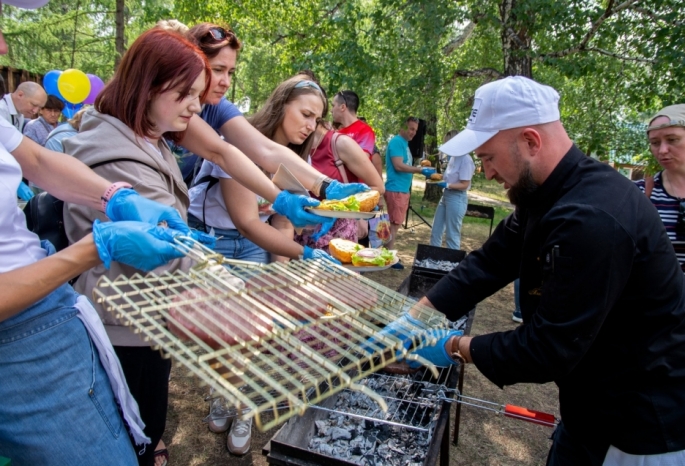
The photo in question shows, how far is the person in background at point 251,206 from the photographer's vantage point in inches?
108

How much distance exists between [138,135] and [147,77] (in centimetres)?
Result: 23

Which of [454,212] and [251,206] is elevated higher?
[251,206]

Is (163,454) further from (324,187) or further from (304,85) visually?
(304,85)

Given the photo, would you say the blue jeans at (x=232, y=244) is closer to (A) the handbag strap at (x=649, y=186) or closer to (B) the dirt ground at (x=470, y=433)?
(B) the dirt ground at (x=470, y=433)

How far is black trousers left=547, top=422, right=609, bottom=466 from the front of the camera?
5.87 feet

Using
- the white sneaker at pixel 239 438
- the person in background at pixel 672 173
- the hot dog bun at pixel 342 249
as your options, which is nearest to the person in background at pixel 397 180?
the hot dog bun at pixel 342 249

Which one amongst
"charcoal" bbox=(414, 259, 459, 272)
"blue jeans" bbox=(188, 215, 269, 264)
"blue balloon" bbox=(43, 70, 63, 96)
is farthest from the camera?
"blue balloon" bbox=(43, 70, 63, 96)

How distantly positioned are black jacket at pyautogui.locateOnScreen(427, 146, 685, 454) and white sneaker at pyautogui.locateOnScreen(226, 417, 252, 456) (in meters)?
1.99

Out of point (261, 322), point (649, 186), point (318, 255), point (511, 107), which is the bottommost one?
point (318, 255)

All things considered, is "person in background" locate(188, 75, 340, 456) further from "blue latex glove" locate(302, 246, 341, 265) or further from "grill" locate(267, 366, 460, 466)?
"grill" locate(267, 366, 460, 466)

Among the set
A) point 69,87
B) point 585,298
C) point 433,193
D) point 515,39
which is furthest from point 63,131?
point 433,193

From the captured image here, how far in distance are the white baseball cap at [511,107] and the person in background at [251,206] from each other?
40.4 inches

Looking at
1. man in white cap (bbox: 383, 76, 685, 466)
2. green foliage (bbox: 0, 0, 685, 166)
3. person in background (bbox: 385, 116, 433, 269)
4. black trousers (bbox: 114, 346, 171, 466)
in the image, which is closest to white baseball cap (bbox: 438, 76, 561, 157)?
man in white cap (bbox: 383, 76, 685, 466)

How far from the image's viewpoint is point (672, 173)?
10.7 ft
